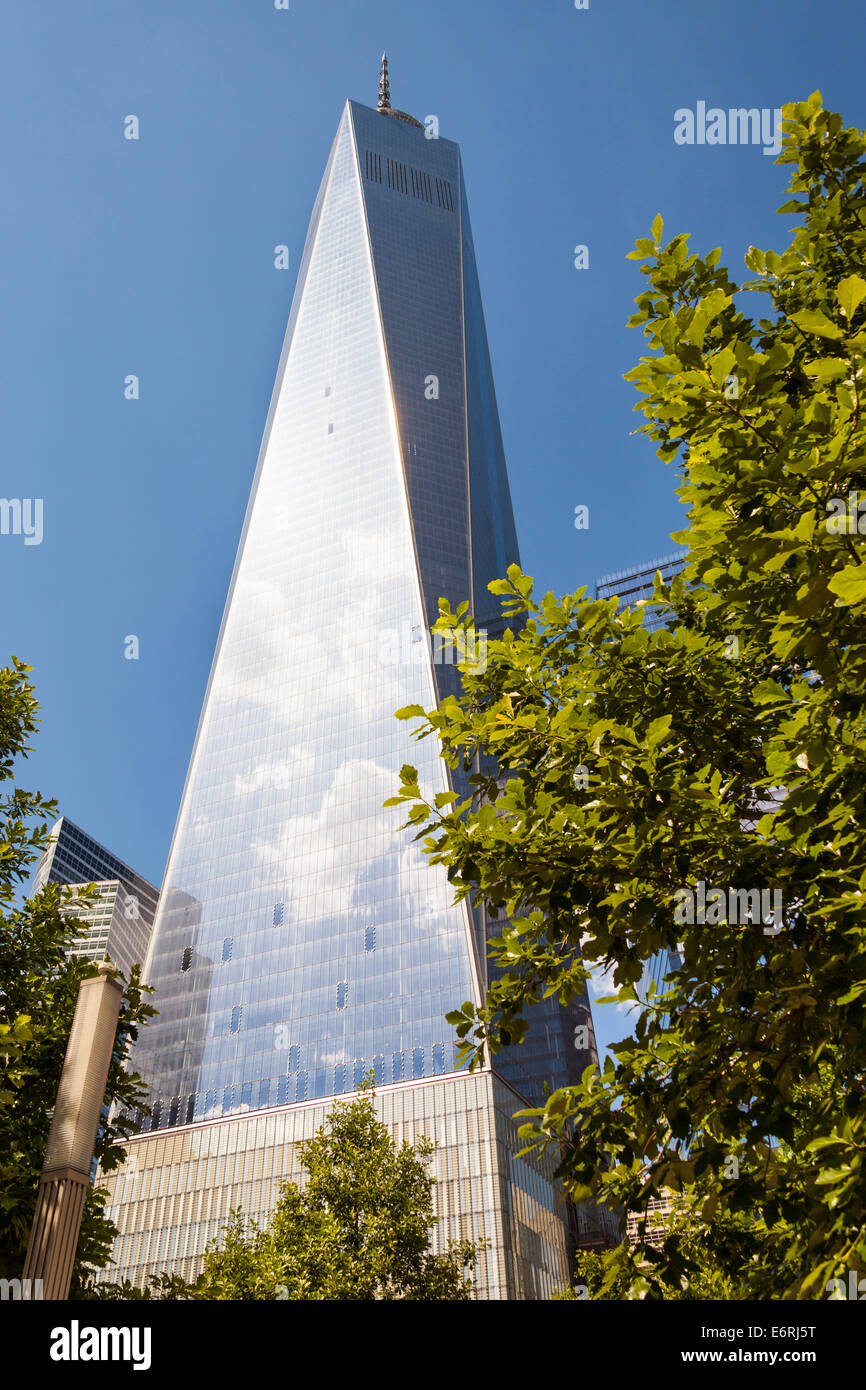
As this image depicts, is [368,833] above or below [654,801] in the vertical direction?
above

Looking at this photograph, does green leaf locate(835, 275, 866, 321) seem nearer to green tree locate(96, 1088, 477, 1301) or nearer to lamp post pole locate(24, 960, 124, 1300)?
lamp post pole locate(24, 960, 124, 1300)

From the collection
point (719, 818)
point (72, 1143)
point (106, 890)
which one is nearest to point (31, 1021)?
point (72, 1143)

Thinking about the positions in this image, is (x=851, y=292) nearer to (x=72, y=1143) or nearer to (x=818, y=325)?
(x=818, y=325)

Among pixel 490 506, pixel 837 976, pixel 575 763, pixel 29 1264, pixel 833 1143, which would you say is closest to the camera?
pixel 833 1143

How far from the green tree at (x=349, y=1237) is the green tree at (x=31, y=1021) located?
45.4 feet

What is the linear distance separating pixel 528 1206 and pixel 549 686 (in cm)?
7406

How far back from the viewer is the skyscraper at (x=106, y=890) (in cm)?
15262

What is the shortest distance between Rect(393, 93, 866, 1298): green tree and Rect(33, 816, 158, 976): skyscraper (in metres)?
144

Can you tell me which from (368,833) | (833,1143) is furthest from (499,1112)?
(833,1143)

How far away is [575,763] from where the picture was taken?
5586 mm

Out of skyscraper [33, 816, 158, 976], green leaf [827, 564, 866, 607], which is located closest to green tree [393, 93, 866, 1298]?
green leaf [827, 564, 866, 607]

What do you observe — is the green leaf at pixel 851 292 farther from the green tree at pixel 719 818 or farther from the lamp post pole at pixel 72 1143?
the lamp post pole at pixel 72 1143

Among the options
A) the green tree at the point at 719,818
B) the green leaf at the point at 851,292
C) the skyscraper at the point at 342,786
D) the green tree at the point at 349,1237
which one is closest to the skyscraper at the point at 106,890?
the skyscraper at the point at 342,786
